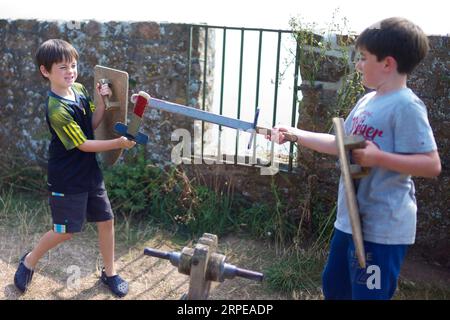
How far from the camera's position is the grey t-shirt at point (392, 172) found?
2.02m

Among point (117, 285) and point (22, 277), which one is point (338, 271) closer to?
point (117, 285)

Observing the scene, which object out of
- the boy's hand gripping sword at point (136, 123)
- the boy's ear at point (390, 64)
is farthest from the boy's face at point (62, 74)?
the boy's ear at point (390, 64)

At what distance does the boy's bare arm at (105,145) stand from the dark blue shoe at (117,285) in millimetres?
889

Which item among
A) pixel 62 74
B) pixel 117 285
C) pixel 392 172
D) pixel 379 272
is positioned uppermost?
pixel 62 74

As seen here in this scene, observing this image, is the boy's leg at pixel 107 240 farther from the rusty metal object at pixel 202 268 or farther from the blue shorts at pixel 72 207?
the rusty metal object at pixel 202 268

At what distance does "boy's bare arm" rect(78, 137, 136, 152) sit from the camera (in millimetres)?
2823

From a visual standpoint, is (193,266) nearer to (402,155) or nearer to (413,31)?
(402,155)

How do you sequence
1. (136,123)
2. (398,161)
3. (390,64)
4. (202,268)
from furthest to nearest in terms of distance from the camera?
1. (136,123)
2. (390,64)
3. (398,161)
4. (202,268)

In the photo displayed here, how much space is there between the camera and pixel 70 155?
302 centimetres

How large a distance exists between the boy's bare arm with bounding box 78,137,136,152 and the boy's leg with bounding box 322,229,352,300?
1.15 m

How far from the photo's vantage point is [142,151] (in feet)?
14.6

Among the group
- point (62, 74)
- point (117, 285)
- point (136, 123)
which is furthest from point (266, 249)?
point (62, 74)

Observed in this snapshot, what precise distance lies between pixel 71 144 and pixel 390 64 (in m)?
1.68
